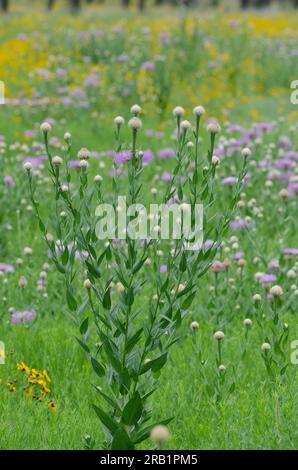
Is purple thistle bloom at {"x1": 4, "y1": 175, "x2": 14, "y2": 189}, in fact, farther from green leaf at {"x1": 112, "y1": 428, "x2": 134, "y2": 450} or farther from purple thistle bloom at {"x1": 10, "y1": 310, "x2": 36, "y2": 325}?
green leaf at {"x1": 112, "y1": 428, "x2": 134, "y2": 450}

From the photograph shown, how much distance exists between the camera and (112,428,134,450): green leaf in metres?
2.76

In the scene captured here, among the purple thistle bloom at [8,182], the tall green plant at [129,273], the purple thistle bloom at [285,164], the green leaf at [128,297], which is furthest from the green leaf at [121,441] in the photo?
the purple thistle bloom at [285,164]

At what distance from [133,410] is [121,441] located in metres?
0.12

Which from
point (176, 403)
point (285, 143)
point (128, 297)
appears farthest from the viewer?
point (285, 143)

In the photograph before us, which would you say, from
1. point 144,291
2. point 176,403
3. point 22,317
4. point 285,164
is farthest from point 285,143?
point 176,403

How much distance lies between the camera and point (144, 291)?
484 centimetres

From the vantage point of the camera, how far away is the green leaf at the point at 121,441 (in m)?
2.76

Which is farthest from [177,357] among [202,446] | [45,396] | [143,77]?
[143,77]

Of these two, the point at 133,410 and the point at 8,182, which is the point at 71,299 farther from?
the point at 8,182

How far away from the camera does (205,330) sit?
13.9ft

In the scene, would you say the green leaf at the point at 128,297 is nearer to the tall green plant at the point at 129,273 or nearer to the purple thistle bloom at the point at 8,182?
the tall green plant at the point at 129,273

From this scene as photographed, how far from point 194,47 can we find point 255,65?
4.45 ft

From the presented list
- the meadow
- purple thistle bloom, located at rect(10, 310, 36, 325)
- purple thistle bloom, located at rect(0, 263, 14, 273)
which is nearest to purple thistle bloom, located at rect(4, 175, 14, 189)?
the meadow

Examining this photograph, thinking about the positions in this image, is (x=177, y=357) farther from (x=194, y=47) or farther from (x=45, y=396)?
(x=194, y=47)
